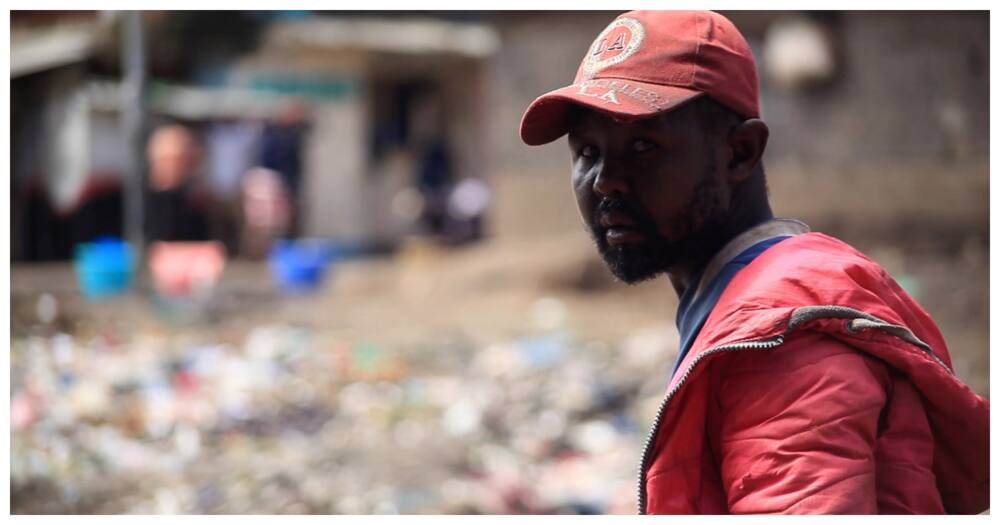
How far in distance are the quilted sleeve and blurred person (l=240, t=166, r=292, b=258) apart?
11.5m

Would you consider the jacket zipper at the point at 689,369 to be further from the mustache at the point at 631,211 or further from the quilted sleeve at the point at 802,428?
the mustache at the point at 631,211

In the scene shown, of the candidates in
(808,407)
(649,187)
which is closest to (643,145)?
(649,187)

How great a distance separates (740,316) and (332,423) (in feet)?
15.7

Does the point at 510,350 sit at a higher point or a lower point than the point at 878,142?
lower

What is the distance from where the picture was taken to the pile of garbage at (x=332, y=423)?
484cm

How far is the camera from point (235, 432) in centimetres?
567

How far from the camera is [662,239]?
1.47 meters

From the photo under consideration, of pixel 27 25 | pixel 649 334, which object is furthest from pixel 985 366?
pixel 27 25

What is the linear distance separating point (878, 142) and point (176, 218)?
7702 millimetres

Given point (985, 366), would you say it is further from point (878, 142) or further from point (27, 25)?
point (27, 25)

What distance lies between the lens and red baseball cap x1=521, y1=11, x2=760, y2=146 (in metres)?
1.38

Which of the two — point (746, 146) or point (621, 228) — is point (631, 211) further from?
point (746, 146)

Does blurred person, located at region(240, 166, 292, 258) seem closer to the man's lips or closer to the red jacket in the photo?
the man's lips

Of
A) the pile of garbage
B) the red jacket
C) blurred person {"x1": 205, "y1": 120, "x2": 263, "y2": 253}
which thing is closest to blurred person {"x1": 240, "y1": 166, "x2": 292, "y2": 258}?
blurred person {"x1": 205, "y1": 120, "x2": 263, "y2": 253}
